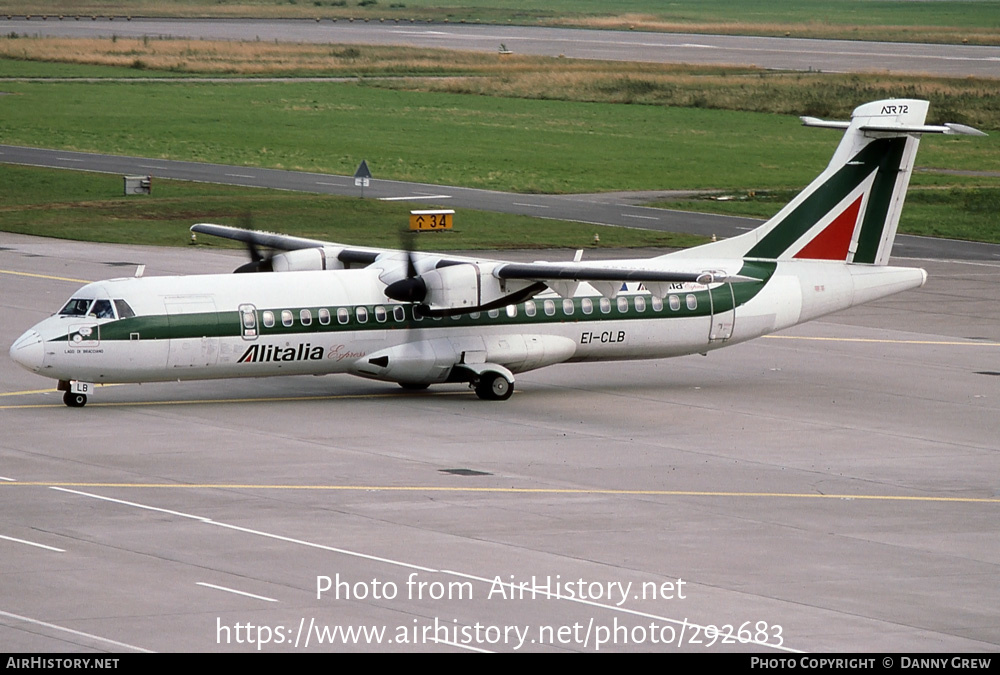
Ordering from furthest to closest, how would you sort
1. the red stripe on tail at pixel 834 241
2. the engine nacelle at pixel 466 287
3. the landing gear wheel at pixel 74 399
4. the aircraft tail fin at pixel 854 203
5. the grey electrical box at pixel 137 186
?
the grey electrical box at pixel 137 186
the red stripe on tail at pixel 834 241
the aircraft tail fin at pixel 854 203
the engine nacelle at pixel 466 287
the landing gear wheel at pixel 74 399

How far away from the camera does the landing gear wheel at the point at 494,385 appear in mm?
33938

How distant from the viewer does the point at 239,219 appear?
60.6 meters

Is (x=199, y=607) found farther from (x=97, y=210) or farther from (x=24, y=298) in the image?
(x=97, y=210)

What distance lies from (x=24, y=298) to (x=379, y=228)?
1923 centimetres

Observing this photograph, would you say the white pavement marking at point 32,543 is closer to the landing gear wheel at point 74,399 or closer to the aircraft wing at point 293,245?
the landing gear wheel at point 74,399

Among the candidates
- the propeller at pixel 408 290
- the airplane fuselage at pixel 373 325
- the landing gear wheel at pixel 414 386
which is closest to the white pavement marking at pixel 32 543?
the airplane fuselage at pixel 373 325

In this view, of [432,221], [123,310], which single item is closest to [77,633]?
[123,310]

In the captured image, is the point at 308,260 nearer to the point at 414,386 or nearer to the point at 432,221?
the point at 414,386

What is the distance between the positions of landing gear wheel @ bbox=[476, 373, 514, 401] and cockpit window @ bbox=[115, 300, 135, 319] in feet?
25.1

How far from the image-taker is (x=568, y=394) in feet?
116

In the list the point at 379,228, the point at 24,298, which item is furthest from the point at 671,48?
the point at 24,298

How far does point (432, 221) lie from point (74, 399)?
26.9 m

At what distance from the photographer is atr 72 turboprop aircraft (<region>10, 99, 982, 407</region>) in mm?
31500

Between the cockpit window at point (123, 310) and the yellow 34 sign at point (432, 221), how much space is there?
24747mm
